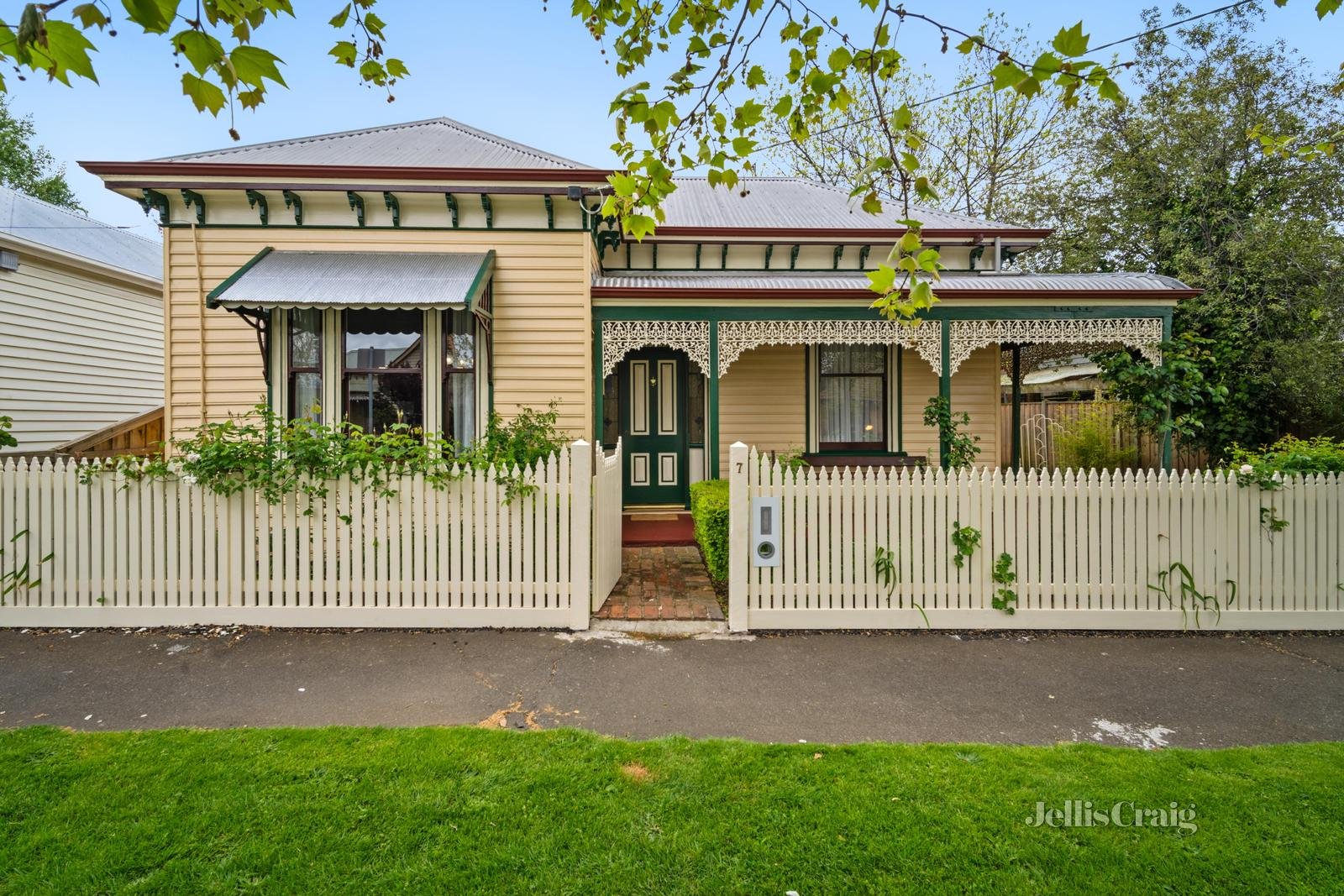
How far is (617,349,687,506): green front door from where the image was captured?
9641mm

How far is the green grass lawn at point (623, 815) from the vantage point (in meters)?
2.23

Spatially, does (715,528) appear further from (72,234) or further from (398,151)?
(72,234)

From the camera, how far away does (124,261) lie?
12.8 meters

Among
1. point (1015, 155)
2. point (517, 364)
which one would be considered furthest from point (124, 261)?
point (1015, 155)

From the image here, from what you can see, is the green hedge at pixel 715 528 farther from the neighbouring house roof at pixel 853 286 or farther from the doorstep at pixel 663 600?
the neighbouring house roof at pixel 853 286

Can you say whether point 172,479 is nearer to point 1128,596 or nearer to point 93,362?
point 1128,596

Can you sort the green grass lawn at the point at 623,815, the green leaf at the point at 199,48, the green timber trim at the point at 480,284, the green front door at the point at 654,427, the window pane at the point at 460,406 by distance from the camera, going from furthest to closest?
the green front door at the point at 654,427
the window pane at the point at 460,406
the green timber trim at the point at 480,284
the green grass lawn at the point at 623,815
the green leaf at the point at 199,48

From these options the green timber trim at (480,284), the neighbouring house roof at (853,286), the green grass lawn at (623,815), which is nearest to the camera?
the green grass lawn at (623,815)

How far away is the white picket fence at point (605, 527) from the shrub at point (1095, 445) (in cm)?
975

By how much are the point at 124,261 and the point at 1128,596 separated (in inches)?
727

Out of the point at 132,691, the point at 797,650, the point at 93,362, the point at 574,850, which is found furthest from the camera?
the point at 93,362

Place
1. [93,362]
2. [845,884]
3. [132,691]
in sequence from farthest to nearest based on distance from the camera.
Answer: [93,362] → [132,691] → [845,884]

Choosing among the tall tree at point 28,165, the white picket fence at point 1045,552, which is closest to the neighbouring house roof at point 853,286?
the white picket fence at point 1045,552

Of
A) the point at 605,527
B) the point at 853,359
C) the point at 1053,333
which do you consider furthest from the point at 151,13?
the point at 1053,333
